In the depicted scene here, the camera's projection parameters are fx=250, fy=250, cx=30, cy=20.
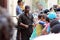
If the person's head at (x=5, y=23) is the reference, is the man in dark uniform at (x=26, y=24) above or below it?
below

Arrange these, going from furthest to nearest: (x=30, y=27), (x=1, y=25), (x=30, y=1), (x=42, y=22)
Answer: (x=30, y=1) → (x=30, y=27) → (x=42, y=22) → (x=1, y=25)

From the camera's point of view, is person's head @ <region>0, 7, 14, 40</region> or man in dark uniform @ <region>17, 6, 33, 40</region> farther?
man in dark uniform @ <region>17, 6, 33, 40</region>

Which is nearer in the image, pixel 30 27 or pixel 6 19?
pixel 6 19

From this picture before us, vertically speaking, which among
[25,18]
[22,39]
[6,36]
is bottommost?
[22,39]

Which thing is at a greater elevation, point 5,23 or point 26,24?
point 5,23

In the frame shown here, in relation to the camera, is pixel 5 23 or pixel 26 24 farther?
pixel 26 24

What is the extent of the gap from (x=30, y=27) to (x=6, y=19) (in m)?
6.97

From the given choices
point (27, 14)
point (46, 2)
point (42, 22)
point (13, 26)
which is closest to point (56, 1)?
point (46, 2)

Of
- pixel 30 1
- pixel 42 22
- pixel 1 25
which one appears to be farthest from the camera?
pixel 30 1

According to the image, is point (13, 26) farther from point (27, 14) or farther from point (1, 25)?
point (27, 14)

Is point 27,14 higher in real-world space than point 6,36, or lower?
lower

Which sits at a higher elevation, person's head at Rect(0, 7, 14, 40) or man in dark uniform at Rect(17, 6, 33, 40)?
person's head at Rect(0, 7, 14, 40)

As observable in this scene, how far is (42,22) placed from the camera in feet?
22.7

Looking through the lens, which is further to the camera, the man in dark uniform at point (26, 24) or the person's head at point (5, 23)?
the man in dark uniform at point (26, 24)
